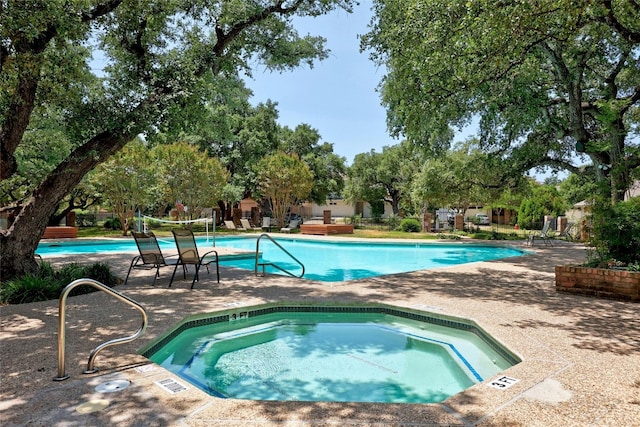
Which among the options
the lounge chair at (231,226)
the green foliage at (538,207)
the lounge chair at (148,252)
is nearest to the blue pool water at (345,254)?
the lounge chair at (148,252)

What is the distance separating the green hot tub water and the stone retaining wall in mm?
2920

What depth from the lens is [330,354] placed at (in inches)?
188

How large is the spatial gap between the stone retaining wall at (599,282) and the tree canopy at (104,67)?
738cm

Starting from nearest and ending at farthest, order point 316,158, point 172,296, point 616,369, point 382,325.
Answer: point 616,369 < point 382,325 < point 172,296 < point 316,158

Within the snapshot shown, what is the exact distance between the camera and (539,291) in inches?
281

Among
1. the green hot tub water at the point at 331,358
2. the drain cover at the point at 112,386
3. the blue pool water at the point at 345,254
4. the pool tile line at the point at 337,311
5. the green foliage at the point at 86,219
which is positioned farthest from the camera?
the green foliage at the point at 86,219

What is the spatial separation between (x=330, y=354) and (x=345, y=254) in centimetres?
1136

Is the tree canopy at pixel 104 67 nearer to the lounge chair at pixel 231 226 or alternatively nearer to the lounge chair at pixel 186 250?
the lounge chair at pixel 186 250

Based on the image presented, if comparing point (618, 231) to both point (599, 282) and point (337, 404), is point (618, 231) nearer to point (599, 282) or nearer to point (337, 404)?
point (599, 282)

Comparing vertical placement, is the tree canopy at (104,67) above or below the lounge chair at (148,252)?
above

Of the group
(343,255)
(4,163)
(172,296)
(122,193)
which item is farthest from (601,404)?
(122,193)

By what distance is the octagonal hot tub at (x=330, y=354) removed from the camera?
153 inches

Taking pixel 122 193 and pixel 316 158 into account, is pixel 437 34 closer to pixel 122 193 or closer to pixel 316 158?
pixel 122 193

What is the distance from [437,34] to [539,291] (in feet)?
16.0
